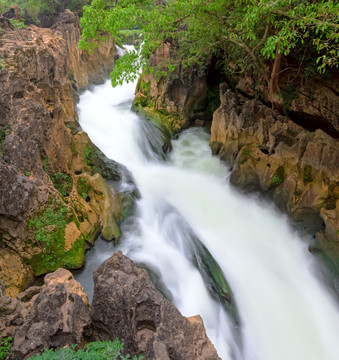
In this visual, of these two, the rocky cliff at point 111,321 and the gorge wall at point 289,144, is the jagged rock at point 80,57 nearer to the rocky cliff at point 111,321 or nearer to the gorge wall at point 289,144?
the gorge wall at point 289,144

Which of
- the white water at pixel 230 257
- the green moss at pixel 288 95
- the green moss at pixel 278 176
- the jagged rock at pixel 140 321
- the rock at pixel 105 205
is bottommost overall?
the white water at pixel 230 257

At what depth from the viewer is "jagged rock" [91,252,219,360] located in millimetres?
2828

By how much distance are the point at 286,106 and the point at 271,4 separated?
4787 mm

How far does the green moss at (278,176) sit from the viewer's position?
7.79 metres

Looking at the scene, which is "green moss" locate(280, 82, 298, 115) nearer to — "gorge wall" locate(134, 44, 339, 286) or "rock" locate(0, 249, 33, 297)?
"gorge wall" locate(134, 44, 339, 286)

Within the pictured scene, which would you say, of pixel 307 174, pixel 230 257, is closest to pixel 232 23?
pixel 307 174

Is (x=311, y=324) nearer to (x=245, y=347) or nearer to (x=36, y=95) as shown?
(x=245, y=347)

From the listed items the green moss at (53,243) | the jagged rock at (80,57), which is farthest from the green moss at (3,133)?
the jagged rock at (80,57)

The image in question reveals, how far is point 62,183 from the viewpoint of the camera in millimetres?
5898

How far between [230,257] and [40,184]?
15.7 feet

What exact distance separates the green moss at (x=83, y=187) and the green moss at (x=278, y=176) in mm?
5468

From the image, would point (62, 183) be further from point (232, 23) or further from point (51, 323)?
point (232, 23)

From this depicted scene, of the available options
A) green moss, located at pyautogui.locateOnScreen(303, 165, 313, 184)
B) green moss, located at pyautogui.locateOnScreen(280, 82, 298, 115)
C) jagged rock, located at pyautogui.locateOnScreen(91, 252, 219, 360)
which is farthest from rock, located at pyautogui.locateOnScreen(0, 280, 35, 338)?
green moss, located at pyautogui.locateOnScreen(280, 82, 298, 115)

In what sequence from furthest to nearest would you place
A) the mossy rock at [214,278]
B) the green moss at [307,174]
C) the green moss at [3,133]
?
the green moss at [307,174]
the mossy rock at [214,278]
the green moss at [3,133]
